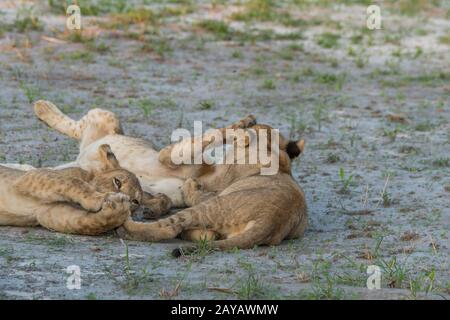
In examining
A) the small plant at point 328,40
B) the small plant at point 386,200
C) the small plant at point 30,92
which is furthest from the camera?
the small plant at point 328,40

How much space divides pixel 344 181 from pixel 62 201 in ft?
7.23

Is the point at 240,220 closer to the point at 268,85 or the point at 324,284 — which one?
the point at 324,284

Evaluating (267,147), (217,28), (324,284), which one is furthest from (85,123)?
(217,28)

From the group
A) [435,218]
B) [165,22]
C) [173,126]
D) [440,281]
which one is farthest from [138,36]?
[440,281]

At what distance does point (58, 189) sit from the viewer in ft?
17.0

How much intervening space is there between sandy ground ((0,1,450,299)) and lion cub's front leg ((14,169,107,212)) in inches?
7.3

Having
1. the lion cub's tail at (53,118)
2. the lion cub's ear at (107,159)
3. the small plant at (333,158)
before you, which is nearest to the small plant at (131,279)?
the lion cub's ear at (107,159)

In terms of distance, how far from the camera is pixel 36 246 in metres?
→ 4.96

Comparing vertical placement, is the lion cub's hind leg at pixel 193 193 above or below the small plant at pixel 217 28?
below

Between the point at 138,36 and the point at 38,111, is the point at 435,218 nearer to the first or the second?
the point at 38,111

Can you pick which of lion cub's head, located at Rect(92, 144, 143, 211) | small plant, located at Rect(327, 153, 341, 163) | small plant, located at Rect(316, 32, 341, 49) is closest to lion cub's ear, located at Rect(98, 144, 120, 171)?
lion cub's head, located at Rect(92, 144, 143, 211)

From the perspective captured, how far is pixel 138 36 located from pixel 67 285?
7.00 m

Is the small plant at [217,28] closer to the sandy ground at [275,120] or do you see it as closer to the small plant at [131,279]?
the sandy ground at [275,120]

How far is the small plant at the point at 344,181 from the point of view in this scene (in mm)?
6598
